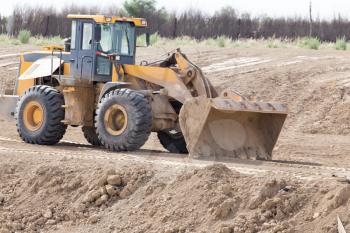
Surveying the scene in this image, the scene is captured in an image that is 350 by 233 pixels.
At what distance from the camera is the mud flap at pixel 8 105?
20969 mm

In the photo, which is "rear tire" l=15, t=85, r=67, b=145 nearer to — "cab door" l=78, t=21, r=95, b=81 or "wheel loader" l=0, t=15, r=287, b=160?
"wheel loader" l=0, t=15, r=287, b=160

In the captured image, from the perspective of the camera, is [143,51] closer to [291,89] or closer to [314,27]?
[291,89]

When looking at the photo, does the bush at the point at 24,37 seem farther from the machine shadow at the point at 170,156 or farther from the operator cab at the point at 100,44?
the operator cab at the point at 100,44

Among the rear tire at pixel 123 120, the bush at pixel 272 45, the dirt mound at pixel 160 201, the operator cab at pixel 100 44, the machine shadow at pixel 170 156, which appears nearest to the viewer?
the dirt mound at pixel 160 201

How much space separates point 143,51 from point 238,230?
23.5m

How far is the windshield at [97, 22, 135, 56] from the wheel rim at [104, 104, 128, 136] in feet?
5.07

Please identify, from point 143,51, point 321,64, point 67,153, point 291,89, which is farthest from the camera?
point 143,51

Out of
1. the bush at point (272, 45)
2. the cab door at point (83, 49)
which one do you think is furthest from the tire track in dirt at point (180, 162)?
the bush at point (272, 45)

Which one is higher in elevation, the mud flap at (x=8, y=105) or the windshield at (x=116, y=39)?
the windshield at (x=116, y=39)

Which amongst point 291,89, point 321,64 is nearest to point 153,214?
point 291,89


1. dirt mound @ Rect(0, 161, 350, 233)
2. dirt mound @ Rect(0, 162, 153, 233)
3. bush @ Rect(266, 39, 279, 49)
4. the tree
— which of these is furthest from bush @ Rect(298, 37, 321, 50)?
dirt mound @ Rect(0, 162, 153, 233)

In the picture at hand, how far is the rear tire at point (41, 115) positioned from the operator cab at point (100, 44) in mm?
662

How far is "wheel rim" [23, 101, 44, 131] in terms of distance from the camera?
19.6 metres

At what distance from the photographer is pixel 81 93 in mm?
19406
